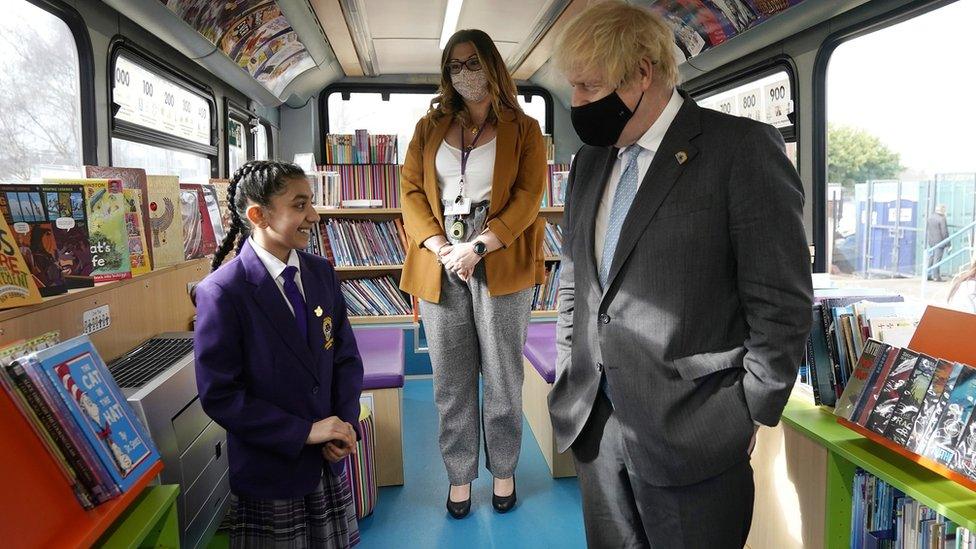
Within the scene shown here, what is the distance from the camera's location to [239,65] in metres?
4.04

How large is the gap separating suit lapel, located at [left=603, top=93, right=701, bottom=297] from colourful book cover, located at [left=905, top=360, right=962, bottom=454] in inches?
31.0

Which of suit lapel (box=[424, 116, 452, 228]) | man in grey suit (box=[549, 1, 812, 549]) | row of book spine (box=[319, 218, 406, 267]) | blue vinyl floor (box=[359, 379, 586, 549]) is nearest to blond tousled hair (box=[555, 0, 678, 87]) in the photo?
man in grey suit (box=[549, 1, 812, 549])

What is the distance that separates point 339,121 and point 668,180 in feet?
19.4

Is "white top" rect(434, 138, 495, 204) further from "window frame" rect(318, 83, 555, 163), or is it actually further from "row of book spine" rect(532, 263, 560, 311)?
"window frame" rect(318, 83, 555, 163)

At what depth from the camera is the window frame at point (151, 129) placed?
Answer: 2.78 meters

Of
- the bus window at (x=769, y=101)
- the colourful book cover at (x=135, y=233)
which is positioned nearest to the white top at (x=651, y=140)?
the colourful book cover at (x=135, y=233)

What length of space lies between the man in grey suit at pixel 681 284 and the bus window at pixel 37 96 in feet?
7.21

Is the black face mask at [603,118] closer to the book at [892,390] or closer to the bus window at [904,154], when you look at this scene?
the book at [892,390]

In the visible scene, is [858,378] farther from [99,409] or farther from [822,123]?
[822,123]

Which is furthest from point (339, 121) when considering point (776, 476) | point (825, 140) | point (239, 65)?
point (776, 476)

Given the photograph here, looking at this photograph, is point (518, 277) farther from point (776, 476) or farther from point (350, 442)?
point (776, 476)

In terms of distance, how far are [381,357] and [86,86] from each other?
1.72m

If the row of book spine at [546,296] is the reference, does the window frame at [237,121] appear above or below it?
above

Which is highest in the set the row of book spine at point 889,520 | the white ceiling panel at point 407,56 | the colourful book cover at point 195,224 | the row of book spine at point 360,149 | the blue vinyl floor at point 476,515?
the white ceiling panel at point 407,56
